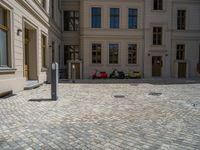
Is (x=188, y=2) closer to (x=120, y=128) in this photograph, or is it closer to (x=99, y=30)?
(x=99, y=30)

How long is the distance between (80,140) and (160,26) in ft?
74.7

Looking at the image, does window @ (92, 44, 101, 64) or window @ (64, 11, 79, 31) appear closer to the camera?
window @ (92, 44, 101, 64)

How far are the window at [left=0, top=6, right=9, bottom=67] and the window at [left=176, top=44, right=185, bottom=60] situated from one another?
20.5 metres

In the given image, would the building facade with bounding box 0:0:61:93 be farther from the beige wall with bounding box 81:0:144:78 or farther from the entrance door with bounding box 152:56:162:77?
the entrance door with bounding box 152:56:162:77

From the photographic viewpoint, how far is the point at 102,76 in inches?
928

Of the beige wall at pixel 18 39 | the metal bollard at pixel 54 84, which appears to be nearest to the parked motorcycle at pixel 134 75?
the beige wall at pixel 18 39

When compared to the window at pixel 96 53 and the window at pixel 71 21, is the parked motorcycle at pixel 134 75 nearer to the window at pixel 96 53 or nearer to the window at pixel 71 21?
the window at pixel 96 53

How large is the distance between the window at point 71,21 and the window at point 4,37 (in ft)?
55.6

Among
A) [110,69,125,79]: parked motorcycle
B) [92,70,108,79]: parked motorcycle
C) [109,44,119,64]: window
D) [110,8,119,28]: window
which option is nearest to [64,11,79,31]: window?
[110,8,119,28]: window

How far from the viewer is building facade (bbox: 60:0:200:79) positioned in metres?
24.3

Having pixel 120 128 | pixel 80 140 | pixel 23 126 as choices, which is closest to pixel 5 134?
pixel 23 126

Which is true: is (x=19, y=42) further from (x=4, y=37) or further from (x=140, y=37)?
(x=140, y=37)

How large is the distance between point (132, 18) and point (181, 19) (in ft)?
19.5

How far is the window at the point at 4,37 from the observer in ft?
31.4
